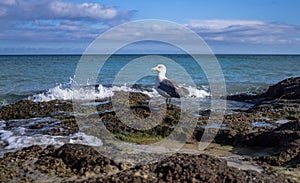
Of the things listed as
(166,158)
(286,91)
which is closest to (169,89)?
(286,91)

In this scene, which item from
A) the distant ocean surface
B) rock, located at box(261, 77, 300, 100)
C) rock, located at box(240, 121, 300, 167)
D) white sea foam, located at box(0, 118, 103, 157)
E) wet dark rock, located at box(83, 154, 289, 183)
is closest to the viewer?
wet dark rock, located at box(83, 154, 289, 183)

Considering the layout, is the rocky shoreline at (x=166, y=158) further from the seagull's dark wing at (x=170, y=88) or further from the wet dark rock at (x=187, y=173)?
the seagull's dark wing at (x=170, y=88)

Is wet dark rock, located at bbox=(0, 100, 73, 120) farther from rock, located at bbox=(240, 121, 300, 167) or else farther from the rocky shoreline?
rock, located at bbox=(240, 121, 300, 167)

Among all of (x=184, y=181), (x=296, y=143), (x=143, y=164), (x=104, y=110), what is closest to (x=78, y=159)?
(x=143, y=164)

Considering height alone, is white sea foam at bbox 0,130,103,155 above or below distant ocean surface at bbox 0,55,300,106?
above

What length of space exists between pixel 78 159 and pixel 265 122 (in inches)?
219

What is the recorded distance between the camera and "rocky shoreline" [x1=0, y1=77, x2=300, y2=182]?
455 cm

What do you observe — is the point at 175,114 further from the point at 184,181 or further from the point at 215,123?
the point at 184,181

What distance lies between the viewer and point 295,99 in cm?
1271

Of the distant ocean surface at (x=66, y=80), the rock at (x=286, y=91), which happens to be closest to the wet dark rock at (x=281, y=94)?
the rock at (x=286, y=91)

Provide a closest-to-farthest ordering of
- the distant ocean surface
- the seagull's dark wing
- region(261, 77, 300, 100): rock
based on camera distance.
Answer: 1. the seagull's dark wing
2. region(261, 77, 300, 100): rock
3. the distant ocean surface

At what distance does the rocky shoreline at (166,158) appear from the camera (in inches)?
179

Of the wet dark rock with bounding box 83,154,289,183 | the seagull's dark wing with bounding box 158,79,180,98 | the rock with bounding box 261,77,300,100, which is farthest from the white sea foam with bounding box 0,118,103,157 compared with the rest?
the rock with bounding box 261,77,300,100

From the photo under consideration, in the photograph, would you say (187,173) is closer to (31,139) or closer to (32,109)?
(31,139)
